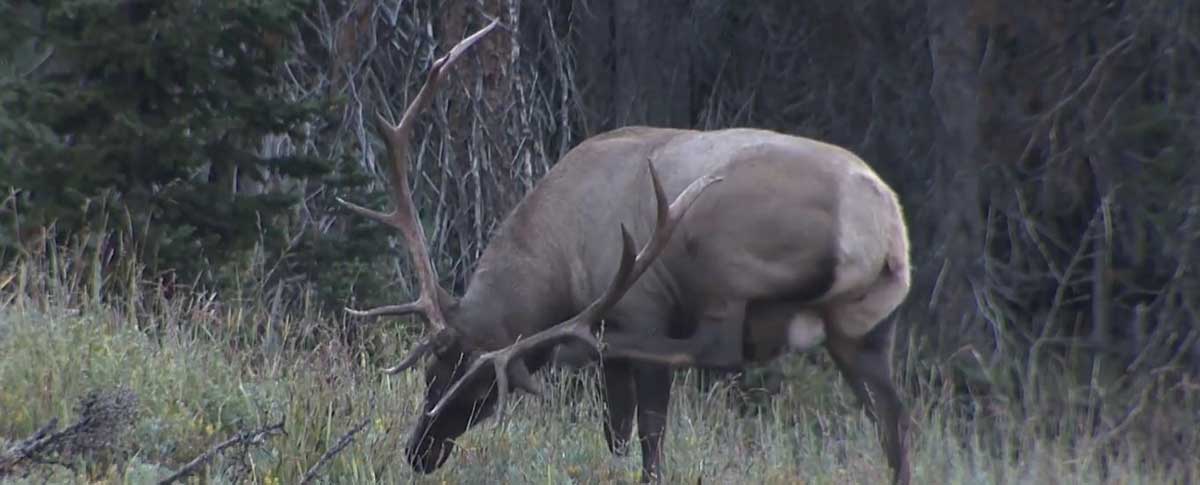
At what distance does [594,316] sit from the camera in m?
7.15

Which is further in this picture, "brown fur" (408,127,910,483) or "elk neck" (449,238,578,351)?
"elk neck" (449,238,578,351)

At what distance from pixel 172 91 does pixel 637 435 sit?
10.1ft

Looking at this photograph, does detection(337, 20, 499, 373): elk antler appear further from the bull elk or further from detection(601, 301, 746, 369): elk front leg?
detection(601, 301, 746, 369): elk front leg

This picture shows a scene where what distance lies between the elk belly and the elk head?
642 mm

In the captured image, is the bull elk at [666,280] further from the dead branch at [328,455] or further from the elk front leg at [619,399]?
the dead branch at [328,455]

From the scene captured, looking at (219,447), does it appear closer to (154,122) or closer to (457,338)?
(457,338)

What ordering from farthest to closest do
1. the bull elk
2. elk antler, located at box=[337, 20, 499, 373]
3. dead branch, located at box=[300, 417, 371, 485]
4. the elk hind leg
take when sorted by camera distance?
1. the elk hind leg
2. elk antler, located at box=[337, 20, 499, 373]
3. the bull elk
4. dead branch, located at box=[300, 417, 371, 485]

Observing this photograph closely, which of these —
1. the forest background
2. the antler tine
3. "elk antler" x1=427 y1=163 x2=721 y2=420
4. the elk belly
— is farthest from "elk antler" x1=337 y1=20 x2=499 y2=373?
the elk belly

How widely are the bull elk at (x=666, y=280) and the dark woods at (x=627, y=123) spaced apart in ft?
5.85

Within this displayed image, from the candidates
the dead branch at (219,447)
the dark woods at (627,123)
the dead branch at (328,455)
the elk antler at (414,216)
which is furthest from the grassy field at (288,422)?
the dark woods at (627,123)

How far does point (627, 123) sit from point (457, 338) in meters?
5.04

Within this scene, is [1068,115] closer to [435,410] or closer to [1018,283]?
[1018,283]

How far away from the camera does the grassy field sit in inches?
255

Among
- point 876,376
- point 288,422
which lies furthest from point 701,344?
point 288,422
